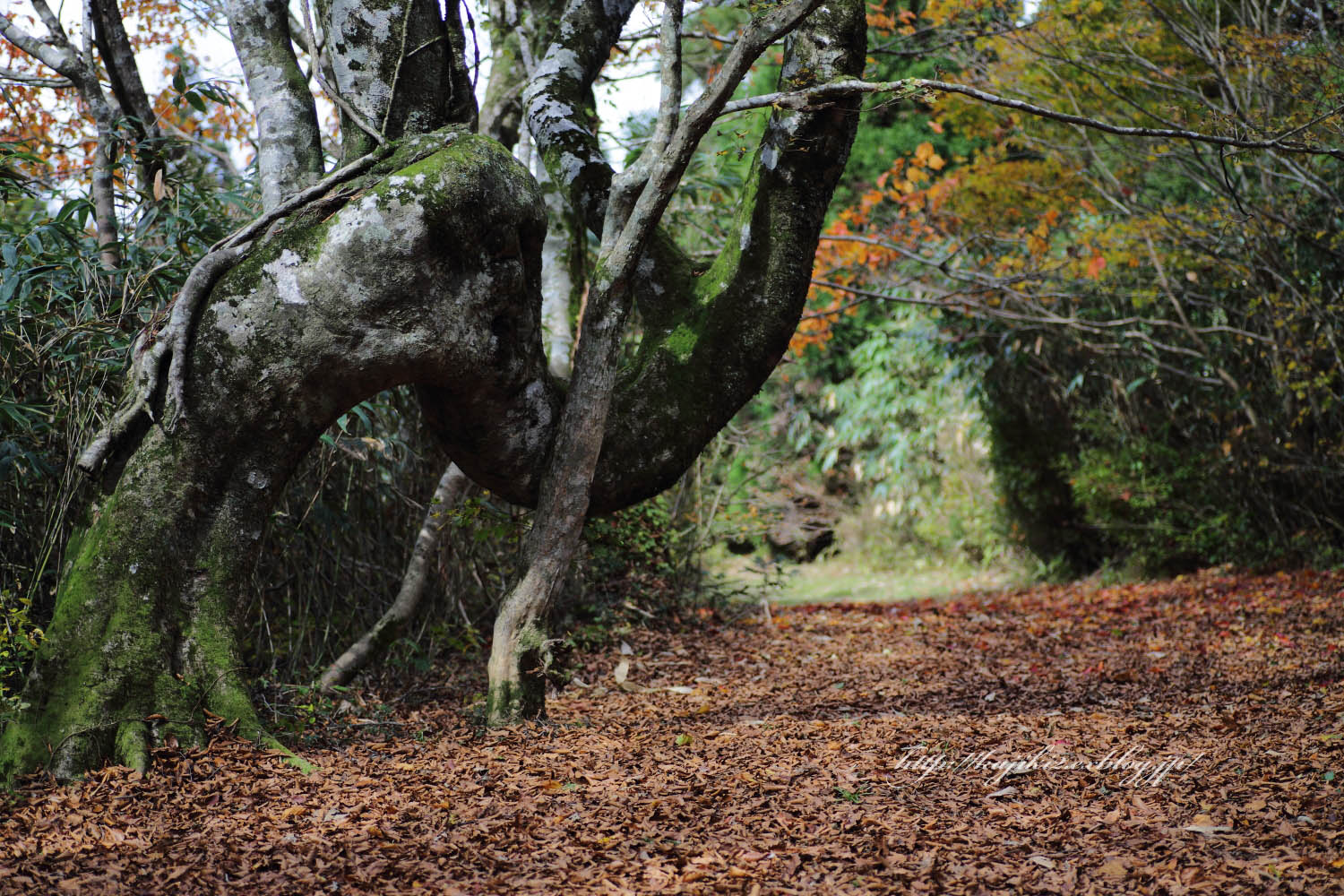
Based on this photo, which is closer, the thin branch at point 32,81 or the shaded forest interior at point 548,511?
the shaded forest interior at point 548,511

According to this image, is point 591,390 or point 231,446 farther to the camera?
point 591,390

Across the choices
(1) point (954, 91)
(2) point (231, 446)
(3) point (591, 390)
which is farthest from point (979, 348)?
(2) point (231, 446)

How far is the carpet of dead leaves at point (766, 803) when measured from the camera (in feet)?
7.55

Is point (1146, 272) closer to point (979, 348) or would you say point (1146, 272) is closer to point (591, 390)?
point (979, 348)

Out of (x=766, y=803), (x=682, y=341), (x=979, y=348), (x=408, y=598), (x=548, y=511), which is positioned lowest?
(x=766, y=803)

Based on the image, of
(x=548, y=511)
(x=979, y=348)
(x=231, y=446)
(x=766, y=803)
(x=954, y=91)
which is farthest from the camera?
(x=979, y=348)

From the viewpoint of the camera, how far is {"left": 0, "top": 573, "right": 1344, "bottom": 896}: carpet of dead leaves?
2.30 m

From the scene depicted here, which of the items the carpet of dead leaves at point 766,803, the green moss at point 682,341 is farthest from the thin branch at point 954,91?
the carpet of dead leaves at point 766,803

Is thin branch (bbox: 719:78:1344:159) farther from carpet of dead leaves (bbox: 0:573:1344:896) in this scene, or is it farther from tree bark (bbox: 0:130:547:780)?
carpet of dead leaves (bbox: 0:573:1344:896)

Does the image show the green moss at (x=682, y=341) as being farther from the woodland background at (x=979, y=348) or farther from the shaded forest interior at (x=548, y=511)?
the woodland background at (x=979, y=348)

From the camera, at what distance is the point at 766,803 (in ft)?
9.21

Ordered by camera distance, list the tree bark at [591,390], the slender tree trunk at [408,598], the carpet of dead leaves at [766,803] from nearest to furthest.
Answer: the carpet of dead leaves at [766,803], the tree bark at [591,390], the slender tree trunk at [408,598]

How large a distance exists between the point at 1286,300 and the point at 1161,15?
2233 mm

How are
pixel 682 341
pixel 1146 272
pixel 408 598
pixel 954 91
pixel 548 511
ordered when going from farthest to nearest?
1. pixel 1146 272
2. pixel 408 598
3. pixel 682 341
4. pixel 548 511
5. pixel 954 91
